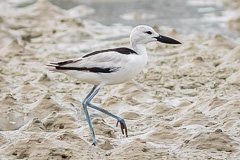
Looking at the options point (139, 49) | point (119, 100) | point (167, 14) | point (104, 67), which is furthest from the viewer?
point (167, 14)

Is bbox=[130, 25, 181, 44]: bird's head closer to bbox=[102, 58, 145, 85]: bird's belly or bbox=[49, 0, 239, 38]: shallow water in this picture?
bbox=[102, 58, 145, 85]: bird's belly

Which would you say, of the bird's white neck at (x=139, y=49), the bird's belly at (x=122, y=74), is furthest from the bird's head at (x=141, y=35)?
the bird's belly at (x=122, y=74)

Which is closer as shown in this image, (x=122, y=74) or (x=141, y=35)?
(x=122, y=74)

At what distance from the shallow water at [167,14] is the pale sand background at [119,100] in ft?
2.59

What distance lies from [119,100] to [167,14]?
22.4 ft

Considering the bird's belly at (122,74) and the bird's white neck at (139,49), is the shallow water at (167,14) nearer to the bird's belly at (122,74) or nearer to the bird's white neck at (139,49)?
the bird's white neck at (139,49)

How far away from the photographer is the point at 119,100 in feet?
25.5

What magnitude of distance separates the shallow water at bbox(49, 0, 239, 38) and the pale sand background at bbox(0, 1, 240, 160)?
2.59 ft

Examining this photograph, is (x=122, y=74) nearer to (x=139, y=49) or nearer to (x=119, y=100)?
(x=139, y=49)

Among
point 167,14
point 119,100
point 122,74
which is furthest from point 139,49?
point 167,14

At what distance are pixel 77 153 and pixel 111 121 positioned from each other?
1715mm

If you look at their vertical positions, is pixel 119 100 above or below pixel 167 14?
above

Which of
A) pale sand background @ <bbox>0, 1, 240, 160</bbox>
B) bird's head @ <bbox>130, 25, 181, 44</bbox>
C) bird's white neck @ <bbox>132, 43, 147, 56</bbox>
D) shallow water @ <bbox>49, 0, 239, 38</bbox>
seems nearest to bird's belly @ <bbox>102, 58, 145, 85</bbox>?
bird's white neck @ <bbox>132, 43, 147, 56</bbox>

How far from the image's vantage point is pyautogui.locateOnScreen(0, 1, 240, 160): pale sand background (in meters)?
5.52
